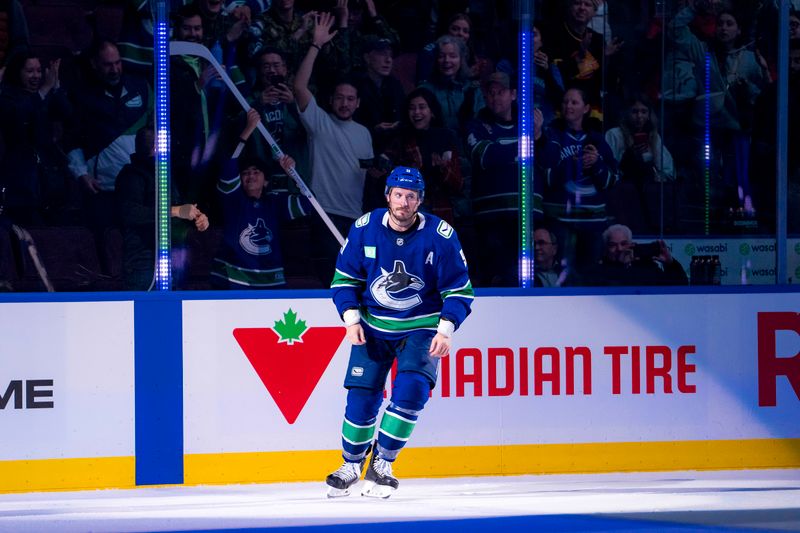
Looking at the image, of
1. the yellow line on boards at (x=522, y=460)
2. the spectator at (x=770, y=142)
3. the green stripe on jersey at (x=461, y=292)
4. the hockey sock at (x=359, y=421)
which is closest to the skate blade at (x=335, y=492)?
the hockey sock at (x=359, y=421)

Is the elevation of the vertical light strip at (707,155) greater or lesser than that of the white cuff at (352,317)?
greater

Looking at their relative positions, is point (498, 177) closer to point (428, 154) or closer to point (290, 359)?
point (428, 154)

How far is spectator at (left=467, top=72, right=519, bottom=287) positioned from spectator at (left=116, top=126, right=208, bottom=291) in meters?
1.42

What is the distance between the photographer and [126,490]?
5.29 meters

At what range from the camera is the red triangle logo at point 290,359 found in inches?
214

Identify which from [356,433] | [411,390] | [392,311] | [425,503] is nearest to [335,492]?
[356,433]

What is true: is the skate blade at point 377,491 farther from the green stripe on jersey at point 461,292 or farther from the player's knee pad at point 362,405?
the green stripe on jersey at point 461,292

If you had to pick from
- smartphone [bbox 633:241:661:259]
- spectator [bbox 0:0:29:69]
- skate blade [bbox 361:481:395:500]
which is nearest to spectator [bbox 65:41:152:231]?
spectator [bbox 0:0:29:69]

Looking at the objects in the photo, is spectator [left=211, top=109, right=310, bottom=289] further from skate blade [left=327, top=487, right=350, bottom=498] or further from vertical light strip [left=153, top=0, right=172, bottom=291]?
skate blade [left=327, top=487, right=350, bottom=498]

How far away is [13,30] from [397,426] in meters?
2.49

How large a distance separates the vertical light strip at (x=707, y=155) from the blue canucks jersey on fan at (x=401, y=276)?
62.6 inches

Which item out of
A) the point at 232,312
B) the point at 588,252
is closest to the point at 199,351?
the point at 232,312

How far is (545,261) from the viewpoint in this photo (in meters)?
5.77

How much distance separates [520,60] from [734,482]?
2.23m
